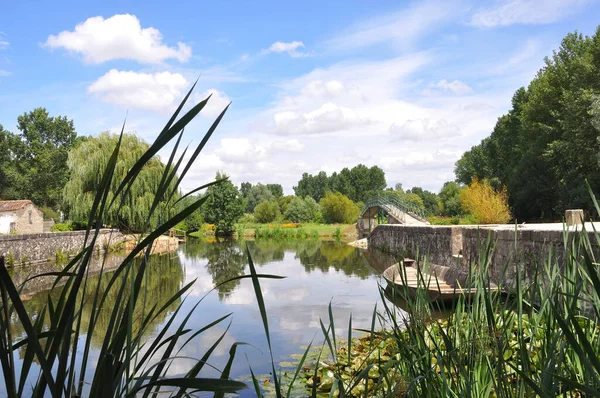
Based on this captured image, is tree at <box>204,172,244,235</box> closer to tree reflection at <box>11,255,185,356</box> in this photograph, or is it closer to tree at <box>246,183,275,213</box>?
tree reflection at <box>11,255,185,356</box>

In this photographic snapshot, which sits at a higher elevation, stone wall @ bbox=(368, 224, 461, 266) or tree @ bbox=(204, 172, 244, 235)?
tree @ bbox=(204, 172, 244, 235)

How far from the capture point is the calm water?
297 inches

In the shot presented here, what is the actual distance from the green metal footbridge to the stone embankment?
1.31m

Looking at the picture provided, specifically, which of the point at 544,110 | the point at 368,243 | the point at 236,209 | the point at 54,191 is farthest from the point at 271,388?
the point at 54,191

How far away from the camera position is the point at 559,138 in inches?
1073

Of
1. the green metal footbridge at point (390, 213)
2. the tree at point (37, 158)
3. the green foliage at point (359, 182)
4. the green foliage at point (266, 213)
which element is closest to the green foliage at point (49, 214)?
the tree at point (37, 158)

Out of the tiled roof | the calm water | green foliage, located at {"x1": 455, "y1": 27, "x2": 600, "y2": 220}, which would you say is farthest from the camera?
the tiled roof

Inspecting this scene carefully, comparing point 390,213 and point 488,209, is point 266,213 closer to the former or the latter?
point 390,213

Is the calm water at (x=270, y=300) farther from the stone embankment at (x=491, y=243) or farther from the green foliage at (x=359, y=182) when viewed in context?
the green foliage at (x=359, y=182)

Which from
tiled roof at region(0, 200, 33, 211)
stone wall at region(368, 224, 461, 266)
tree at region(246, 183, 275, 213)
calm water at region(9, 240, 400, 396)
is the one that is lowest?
calm water at region(9, 240, 400, 396)

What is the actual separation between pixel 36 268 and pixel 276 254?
10.4 m

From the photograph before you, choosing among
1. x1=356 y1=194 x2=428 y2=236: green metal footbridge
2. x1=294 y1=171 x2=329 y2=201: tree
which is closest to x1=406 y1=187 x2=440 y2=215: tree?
x1=294 y1=171 x2=329 y2=201: tree

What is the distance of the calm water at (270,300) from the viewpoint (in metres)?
7.54

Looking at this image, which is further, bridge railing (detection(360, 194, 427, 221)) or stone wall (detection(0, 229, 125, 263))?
bridge railing (detection(360, 194, 427, 221))
